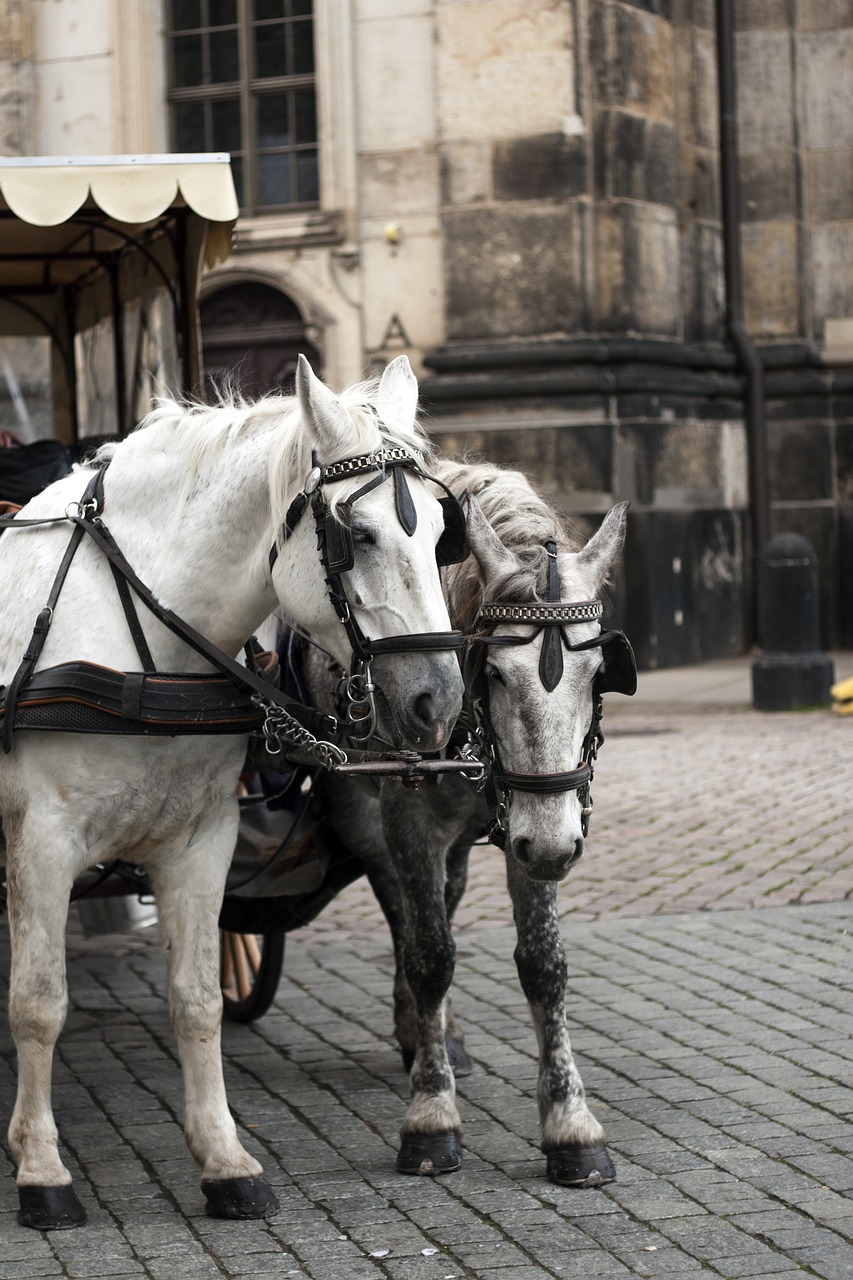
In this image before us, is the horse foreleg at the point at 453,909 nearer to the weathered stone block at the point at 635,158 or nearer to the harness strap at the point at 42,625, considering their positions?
the harness strap at the point at 42,625

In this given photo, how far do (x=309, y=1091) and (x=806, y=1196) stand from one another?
1.58 m

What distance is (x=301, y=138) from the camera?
630 inches

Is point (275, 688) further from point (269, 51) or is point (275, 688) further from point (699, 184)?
point (699, 184)

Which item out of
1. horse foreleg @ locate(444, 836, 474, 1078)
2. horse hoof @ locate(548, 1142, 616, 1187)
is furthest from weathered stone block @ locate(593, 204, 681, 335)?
horse hoof @ locate(548, 1142, 616, 1187)

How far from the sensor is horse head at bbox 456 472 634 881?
3859 millimetres

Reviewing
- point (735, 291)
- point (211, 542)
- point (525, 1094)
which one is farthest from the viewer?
point (735, 291)

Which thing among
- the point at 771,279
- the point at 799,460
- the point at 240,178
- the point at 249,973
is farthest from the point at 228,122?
the point at 249,973

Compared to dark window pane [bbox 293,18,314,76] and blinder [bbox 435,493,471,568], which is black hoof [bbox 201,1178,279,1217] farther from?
dark window pane [bbox 293,18,314,76]

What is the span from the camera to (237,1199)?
396cm

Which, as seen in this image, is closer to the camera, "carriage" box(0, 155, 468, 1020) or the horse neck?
the horse neck

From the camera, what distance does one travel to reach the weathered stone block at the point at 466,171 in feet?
49.7

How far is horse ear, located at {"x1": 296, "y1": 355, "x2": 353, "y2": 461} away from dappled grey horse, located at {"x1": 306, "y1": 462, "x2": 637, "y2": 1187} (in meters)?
0.50

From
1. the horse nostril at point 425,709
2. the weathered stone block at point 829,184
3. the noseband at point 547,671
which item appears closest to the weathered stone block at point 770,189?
the weathered stone block at point 829,184

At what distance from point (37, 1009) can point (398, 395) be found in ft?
5.30
